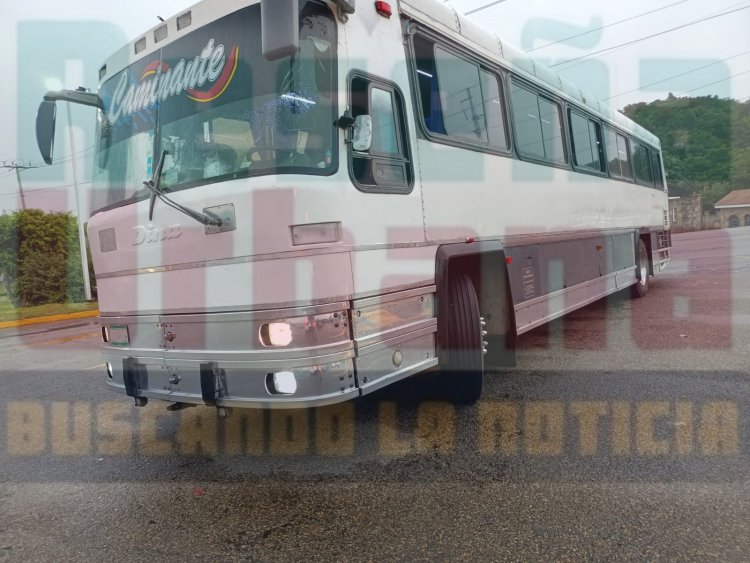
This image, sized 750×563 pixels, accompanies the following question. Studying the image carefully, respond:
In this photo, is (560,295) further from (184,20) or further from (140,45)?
(140,45)

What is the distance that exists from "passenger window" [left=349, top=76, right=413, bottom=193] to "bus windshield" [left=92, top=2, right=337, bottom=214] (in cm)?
21

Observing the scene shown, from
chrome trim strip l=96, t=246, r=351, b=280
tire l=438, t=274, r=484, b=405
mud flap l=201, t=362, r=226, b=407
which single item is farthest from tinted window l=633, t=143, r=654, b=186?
mud flap l=201, t=362, r=226, b=407

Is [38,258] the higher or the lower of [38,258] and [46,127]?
the lower

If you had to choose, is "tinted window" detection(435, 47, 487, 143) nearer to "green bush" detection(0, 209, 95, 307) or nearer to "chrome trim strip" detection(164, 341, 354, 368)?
"chrome trim strip" detection(164, 341, 354, 368)

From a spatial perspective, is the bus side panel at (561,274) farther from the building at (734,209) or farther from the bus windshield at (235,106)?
the building at (734,209)

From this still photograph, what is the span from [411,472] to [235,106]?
2445 millimetres

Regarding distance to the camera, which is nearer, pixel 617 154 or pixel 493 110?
pixel 493 110

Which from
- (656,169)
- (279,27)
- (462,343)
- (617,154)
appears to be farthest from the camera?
(656,169)

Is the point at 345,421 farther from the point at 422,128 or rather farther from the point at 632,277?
→ the point at 632,277

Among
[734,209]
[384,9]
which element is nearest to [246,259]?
[384,9]

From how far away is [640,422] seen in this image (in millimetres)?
4082

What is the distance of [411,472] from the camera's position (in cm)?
342

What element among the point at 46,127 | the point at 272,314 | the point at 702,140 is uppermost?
the point at 702,140

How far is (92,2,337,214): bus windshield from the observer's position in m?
3.23
